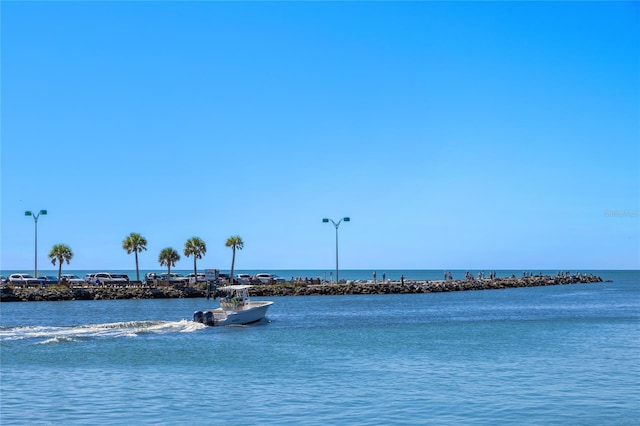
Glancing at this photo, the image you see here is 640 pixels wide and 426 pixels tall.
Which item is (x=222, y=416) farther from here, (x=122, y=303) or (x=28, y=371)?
(x=122, y=303)

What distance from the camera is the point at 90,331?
49.3 meters

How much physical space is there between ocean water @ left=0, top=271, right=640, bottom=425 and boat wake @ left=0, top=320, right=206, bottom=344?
12 cm

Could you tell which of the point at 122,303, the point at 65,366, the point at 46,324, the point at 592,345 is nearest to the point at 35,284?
the point at 122,303

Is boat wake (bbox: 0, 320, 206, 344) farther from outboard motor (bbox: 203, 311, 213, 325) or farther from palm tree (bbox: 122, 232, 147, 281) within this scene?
palm tree (bbox: 122, 232, 147, 281)

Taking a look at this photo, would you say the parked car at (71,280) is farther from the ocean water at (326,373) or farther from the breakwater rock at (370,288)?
the ocean water at (326,373)

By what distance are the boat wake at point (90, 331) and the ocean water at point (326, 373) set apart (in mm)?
120

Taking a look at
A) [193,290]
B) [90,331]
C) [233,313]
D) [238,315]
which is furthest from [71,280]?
[90,331]

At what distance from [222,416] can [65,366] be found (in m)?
13.2

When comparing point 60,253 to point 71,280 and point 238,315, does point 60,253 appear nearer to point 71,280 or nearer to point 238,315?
point 71,280

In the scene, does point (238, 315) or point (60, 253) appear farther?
point (60, 253)

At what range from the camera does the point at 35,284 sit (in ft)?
336

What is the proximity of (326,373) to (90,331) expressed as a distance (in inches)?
917

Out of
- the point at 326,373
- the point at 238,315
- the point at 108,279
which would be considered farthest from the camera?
the point at 108,279

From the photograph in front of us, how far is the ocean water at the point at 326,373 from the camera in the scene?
924 inches
